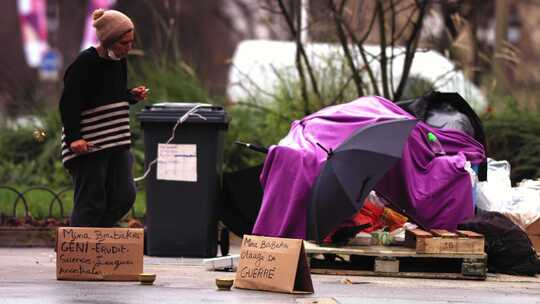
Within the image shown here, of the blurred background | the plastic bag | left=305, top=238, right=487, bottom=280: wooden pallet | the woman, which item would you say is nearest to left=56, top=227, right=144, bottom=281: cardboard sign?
the woman

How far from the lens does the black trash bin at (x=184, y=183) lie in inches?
427

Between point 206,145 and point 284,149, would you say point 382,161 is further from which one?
point 206,145

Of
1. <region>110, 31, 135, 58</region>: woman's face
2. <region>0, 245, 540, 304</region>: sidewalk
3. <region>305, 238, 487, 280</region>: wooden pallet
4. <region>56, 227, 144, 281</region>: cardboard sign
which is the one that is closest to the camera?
<region>0, 245, 540, 304</region>: sidewalk

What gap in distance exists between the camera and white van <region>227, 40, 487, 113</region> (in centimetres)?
1488

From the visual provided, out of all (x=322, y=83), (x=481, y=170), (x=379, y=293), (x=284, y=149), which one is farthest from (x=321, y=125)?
(x=322, y=83)

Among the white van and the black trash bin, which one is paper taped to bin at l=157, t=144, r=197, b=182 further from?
the white van

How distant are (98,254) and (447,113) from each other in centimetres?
354

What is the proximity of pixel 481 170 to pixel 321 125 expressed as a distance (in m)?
1.27

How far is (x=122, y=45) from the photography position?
948 cm

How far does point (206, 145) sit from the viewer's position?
10867 mm

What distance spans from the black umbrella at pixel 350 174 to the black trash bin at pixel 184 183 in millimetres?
1299

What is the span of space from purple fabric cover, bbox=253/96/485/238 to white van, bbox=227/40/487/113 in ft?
10.6

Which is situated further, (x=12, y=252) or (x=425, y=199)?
(x=12, y=252)

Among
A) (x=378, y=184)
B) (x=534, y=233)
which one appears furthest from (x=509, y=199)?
(x=378, y=184)
